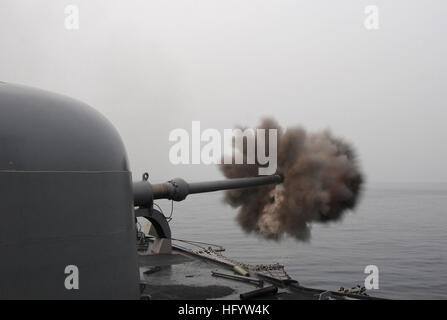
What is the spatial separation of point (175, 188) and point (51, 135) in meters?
6.08

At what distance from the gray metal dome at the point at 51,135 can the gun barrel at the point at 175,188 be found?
4122mm

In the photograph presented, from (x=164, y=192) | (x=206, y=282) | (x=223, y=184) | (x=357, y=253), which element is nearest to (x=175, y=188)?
(x=164, y=192)

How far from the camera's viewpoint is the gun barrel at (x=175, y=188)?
31.2 ft

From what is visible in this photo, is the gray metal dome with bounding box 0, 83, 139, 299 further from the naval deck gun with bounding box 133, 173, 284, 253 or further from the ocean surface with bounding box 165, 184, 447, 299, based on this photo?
the ocean surface with bounding box 165, 184, 447, 299

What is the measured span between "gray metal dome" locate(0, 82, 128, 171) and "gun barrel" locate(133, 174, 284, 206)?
412cm

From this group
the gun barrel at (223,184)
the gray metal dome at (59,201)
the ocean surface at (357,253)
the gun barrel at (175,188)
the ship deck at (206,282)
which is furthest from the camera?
the ocean surface at (357,253)

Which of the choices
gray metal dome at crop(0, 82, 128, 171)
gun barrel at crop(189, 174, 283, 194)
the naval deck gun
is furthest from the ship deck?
gray metal dome at crop(0, 82, 128, 171)

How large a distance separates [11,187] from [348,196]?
1090 centimetres

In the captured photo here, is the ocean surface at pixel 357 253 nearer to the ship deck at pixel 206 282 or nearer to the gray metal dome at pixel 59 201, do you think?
the ship deck at pixel 206 282

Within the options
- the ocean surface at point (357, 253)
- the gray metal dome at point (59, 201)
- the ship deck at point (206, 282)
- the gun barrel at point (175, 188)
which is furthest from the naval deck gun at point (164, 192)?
the gray metal dome at point (59, 201)

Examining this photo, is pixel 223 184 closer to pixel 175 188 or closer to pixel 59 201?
pixel 175 188

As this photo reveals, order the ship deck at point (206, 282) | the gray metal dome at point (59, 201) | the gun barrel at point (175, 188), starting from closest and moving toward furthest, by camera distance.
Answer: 1. the gray metal dome at point (59, 201)
2. the ship deck at point (206, 282)
3. the gun barrel at point (175, 188)

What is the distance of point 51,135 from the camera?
4.73 meters
